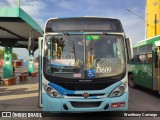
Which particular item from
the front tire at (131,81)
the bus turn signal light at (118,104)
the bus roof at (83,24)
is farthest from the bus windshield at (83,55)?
the front tire at (131,81)

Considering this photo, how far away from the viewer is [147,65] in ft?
40.1

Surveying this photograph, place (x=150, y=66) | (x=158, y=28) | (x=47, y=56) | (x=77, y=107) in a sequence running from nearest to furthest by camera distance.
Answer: (x=77, y=107)
(x=47, y=56)
(x=150, y=66)
(x=158, y=28)

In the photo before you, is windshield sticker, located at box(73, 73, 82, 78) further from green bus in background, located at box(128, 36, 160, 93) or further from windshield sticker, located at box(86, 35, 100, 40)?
green bus in background, located at box(128, 36, 160, 93)

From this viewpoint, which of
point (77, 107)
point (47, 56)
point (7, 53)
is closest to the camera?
point (77, 107)

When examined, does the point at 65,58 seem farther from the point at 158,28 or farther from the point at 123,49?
the point at 158,28

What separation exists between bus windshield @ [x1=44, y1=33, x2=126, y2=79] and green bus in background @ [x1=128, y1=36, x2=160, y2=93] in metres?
5.07

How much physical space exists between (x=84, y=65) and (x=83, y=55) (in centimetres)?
27

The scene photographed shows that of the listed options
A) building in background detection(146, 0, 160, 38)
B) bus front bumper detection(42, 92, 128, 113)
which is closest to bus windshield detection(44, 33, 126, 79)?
bus front bumper detection(42, 92, 128, 113)

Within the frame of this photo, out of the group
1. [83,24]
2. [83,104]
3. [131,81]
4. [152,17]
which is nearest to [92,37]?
[83,24]

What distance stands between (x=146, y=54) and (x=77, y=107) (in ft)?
24.4

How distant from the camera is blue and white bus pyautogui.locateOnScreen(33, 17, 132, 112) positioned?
6238mm

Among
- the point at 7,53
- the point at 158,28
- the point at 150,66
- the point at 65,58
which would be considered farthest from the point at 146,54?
the point at 158,28

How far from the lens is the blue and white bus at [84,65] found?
20.5ft

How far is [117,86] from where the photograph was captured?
6.36m
